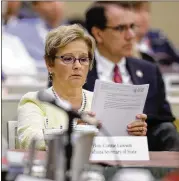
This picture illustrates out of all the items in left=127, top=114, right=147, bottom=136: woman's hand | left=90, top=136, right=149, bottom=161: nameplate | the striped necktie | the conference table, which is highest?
the striped necktie

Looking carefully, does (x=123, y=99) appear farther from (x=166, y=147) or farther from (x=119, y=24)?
(x=119, y=24)

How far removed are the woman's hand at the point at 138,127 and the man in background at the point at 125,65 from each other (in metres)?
0.26

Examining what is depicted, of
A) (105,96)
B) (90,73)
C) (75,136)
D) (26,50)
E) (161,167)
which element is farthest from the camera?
(26,50)

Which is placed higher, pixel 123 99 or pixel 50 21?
pixel 50 21

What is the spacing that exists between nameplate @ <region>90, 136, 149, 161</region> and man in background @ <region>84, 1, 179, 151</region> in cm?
50

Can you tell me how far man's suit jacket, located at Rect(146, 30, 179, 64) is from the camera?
725 cm

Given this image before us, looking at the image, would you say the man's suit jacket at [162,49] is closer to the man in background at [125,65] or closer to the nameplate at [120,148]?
the man in background at [125,65]

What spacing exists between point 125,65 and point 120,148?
914 millimetres

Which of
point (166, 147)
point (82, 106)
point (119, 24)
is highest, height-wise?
point (119, 24)

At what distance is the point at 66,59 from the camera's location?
9.37 feet

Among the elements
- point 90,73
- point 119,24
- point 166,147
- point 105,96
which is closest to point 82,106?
point 105,96

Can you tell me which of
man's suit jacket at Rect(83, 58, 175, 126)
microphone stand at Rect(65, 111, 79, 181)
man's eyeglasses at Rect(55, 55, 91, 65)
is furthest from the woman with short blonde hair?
microphone stand at Rect(65, 111, 79, 181)

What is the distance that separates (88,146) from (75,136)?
5 cm

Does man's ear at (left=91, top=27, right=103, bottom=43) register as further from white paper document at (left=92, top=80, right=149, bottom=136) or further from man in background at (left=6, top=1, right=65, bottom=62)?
man in background at (left=6, top=1, right=65, bottom=62)
